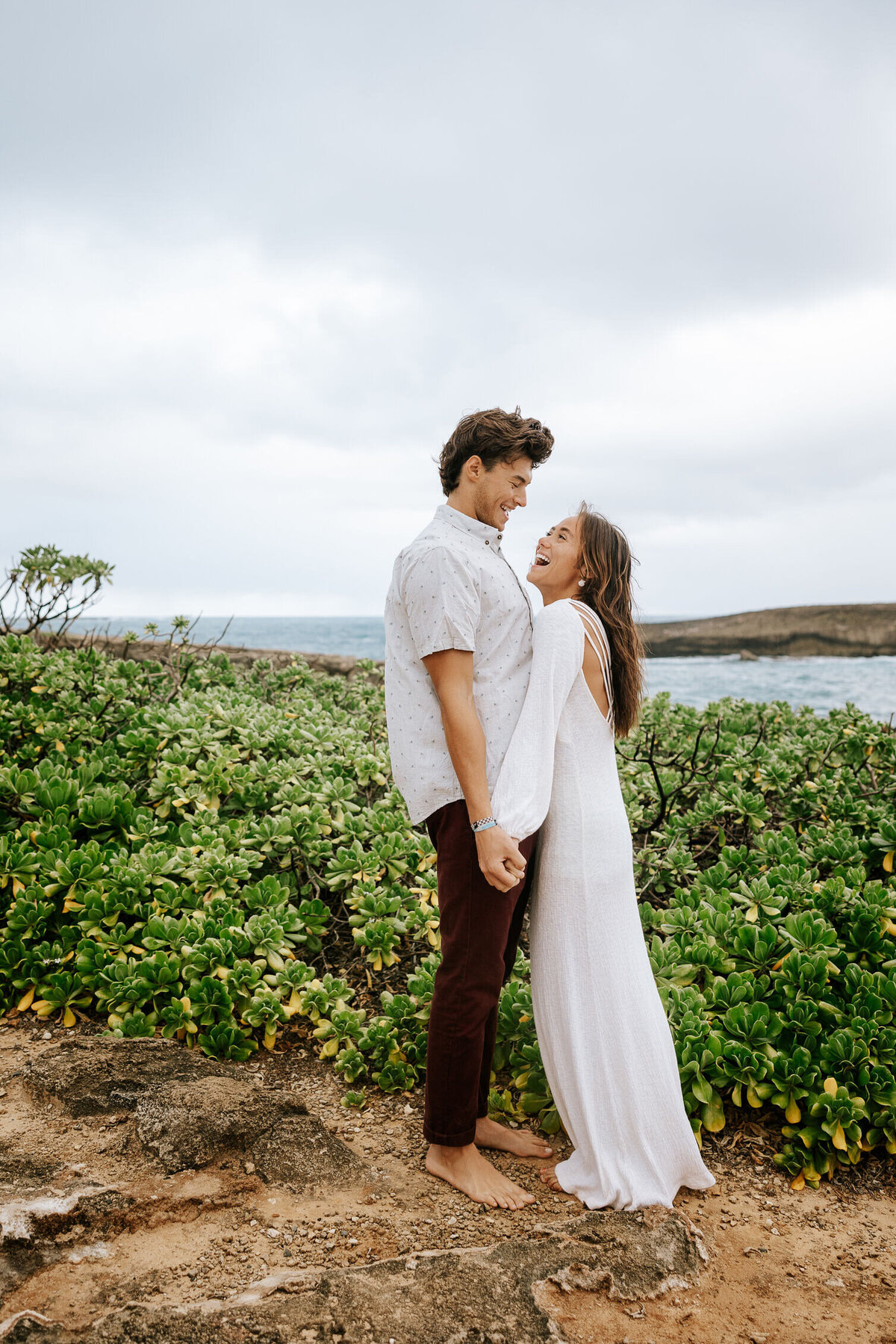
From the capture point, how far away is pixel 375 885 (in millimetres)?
4027

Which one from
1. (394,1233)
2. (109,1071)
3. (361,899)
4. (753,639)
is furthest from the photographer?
(753,639)

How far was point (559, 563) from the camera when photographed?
2.81 metres

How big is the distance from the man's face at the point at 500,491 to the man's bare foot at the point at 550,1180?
6.81ft

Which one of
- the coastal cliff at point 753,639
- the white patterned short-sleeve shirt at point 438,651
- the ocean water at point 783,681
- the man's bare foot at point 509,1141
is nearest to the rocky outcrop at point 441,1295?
the man's bare foot at point 509,1141

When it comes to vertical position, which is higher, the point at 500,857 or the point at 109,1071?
the point at 500,857

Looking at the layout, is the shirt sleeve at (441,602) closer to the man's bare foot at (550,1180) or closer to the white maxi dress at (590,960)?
the white maxi dress at (590,960)

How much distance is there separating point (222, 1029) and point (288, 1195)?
93cm

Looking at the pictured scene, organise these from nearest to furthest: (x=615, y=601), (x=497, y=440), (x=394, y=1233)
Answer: (x=394, y=1233) < (x=497, y=440) < (x=615, y=601)

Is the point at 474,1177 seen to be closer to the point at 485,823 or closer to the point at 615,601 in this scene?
the point at 485,823

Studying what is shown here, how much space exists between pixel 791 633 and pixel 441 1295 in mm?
23225

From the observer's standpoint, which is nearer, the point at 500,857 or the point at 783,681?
the point at 500,857

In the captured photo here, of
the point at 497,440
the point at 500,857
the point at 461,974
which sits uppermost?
the point at 497,440

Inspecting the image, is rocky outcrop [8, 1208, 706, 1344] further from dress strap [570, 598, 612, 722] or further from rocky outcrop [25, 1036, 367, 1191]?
dress strap [570, 598, 612, 722]

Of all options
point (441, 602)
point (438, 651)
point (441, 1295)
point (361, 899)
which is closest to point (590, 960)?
point (441, 1295)
